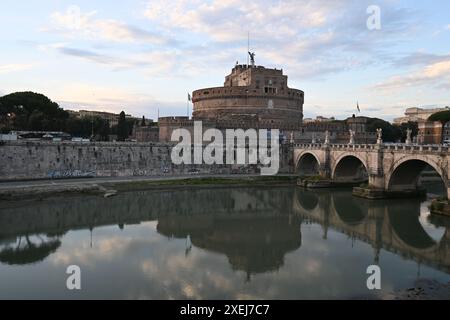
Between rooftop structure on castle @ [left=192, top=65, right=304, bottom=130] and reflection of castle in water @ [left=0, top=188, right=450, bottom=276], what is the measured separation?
55.2 feet

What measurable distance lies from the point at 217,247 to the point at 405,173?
13890 millimetres

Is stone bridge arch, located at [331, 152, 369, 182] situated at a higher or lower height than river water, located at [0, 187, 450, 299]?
higher

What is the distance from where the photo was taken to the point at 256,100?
142ft

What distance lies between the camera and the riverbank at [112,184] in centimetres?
2280

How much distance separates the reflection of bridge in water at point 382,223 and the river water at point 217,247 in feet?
0.15

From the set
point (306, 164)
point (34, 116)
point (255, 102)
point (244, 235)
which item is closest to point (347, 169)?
point (306, 164)

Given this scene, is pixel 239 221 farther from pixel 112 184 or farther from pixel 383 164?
pixel 112 184

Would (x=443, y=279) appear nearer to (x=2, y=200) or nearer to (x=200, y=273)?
(x=200, y=273)

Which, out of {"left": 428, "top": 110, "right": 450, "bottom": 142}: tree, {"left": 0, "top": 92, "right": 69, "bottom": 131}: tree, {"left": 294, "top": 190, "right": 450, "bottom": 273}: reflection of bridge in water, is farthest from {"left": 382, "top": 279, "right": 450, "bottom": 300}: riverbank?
{"left": 428, "top": 110, "right": 450, "bottom": 142}: tree

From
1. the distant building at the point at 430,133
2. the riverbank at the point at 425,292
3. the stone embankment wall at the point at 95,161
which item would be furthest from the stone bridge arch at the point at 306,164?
the distant building at the point at 430,133

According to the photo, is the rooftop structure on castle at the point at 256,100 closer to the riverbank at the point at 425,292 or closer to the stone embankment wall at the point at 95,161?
the stone embankment wall at the point at 95,161

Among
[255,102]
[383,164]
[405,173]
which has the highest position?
[255,102]

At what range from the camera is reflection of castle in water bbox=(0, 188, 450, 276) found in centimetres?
1427

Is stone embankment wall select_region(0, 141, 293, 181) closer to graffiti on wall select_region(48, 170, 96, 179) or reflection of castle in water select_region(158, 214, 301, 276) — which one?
graffiti on wall select_region(48, 170, 96, 179)
